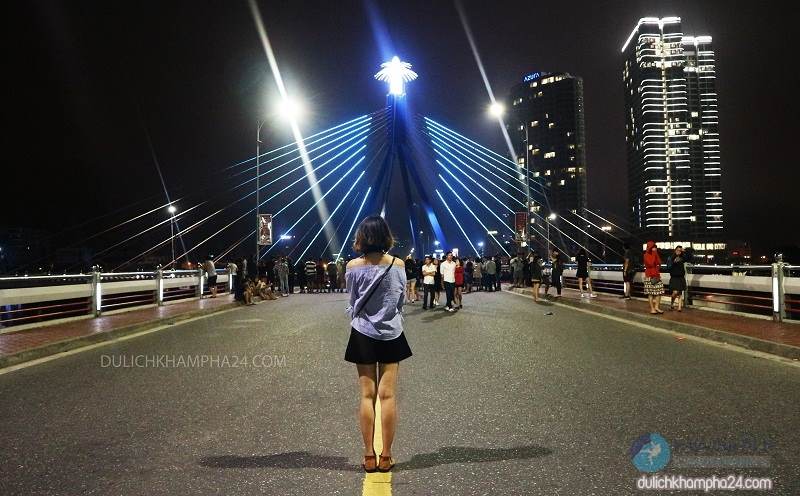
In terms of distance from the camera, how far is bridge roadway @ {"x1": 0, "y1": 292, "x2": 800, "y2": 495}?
3637 mm

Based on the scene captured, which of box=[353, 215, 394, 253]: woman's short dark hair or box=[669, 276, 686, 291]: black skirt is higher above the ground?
box=[353, 215, 394, 253]: woman's short dark hair

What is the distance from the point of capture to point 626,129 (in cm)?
16088

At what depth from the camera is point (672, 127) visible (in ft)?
474

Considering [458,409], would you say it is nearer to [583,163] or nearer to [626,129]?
[583,163]

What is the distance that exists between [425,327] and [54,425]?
27.2 ft

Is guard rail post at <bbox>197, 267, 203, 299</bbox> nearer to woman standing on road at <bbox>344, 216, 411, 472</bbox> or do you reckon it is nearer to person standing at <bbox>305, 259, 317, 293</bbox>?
person standing at <bbox>305, 259, 317, 293</bbox>

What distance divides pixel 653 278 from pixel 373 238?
11.5 meters

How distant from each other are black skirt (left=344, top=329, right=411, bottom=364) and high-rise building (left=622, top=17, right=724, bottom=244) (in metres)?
149

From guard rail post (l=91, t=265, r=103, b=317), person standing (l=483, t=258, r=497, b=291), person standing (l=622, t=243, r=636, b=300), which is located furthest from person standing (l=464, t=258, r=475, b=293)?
guard rail post (l=91, t=265, r=103, b=317)

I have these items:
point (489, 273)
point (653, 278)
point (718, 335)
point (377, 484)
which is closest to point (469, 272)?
point (489, 273)

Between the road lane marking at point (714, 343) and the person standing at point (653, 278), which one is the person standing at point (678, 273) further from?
the road lane marking at point (714, 343)

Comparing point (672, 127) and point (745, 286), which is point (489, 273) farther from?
point (672, 127)

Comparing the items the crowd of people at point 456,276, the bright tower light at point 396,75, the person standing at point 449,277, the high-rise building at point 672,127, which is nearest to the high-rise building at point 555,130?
the high-rise building at point 672,127

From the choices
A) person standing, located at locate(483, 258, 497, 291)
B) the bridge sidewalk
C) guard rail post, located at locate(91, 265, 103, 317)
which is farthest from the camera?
person standing, located at locate(483, 258, 497, 291)
